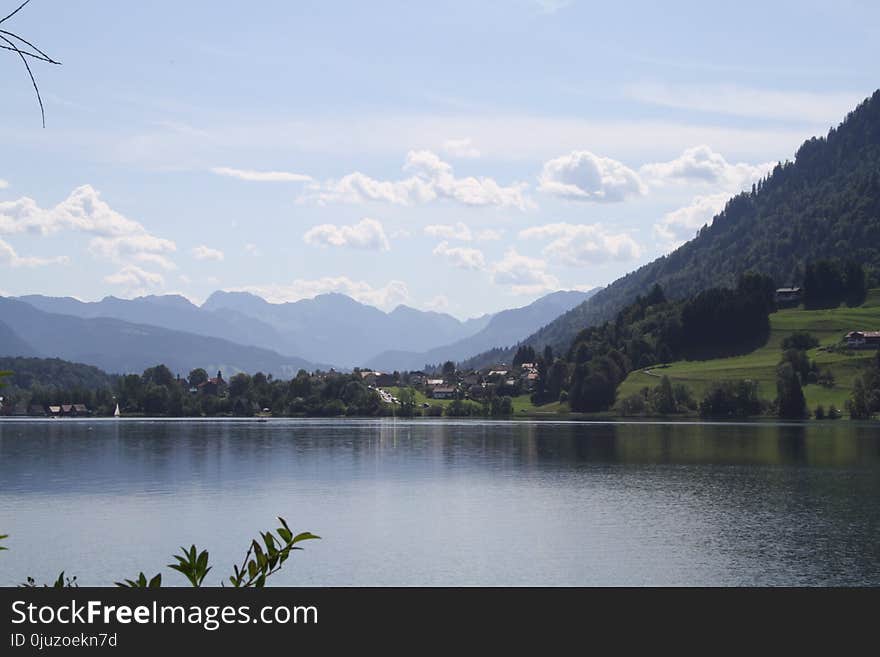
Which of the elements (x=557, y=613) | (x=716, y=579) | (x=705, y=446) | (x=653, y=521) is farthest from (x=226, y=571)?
(x=705, y=446)

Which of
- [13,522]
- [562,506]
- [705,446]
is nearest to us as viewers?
[13,522]

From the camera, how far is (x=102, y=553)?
210ft

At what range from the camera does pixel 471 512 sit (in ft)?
277

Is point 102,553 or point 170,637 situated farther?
point 102,553

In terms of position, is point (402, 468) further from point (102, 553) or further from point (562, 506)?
point (102, 553)

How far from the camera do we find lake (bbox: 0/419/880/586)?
192ft

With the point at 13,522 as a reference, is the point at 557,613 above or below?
above

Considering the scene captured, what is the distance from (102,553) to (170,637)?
59.7 metres

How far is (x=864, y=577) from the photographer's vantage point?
54344mm

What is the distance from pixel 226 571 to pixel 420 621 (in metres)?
51.1

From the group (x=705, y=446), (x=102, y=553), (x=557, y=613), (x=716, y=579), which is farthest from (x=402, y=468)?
(x=557, y=613)

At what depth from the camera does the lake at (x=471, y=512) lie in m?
58.6

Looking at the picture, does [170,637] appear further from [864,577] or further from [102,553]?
[102,553]

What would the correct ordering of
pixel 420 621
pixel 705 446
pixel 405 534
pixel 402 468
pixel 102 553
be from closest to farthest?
pixel 420 621, pixel 102 553, pixel 405 534, pixel 402 468, pixel 705 446
